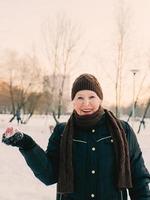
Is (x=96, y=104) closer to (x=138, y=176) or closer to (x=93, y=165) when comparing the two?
(x=93, y=165)

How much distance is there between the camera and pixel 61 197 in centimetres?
301

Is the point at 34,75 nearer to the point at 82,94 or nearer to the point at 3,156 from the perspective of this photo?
the point at 3,156

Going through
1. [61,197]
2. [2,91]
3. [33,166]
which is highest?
[33,166]

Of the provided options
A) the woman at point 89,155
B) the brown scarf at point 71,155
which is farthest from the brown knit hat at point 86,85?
the brown scarf at point 71,155

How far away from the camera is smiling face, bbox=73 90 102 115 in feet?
9.82

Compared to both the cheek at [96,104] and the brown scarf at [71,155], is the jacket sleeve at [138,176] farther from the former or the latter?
the cheek at [96,104]

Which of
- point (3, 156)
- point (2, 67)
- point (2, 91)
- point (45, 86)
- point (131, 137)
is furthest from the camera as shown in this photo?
point (2, 91)

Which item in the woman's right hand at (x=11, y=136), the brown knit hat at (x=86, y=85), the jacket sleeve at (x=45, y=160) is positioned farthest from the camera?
the brown knit hat at (x=86, y=85)

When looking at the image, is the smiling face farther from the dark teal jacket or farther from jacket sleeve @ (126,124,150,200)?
jacket sleeve @ (126,124,150,200)

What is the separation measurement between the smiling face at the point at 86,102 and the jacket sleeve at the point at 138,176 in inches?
11.5

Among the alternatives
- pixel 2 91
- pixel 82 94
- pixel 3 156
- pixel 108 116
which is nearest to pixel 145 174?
pixel 108 116

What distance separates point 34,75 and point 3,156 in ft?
78.5

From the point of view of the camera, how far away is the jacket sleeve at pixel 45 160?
9.68 feet

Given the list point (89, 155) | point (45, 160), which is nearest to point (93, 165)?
point (89, 155)
